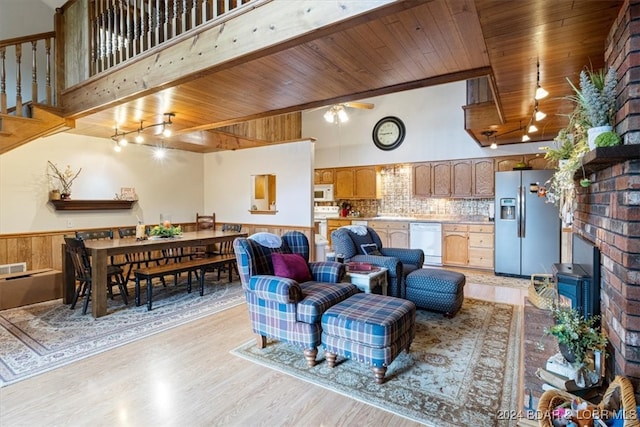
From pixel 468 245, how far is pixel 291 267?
4.47 metres

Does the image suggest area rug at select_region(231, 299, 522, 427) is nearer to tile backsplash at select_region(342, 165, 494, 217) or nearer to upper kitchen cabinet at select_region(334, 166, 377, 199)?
tile backsplash at select_region(342, 165, 494, 217)

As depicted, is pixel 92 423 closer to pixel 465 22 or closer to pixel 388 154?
pixel 465 22

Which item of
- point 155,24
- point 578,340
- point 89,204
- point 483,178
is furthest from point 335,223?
point 578,340

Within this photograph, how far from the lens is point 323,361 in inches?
108

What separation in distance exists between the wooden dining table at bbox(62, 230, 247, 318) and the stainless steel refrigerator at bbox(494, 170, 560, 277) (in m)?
4.87

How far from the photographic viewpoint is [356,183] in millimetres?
7980

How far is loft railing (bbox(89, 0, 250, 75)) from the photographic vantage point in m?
2.88

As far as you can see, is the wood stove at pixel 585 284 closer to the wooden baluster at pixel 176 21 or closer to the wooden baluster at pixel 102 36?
the wooden baluster at pixel 176 21

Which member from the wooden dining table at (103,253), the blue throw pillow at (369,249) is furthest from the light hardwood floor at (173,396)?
the blue throw pillow at (369,249)

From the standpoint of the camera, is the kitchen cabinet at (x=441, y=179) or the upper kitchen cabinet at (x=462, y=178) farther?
the kitchen cabinet at (x=441, y=179)

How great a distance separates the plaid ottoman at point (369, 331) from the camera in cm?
236

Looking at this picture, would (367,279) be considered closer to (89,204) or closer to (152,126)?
(152,126)

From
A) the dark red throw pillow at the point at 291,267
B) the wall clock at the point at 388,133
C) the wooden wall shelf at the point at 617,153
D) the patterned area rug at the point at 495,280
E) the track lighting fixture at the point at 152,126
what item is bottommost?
the patterned area rug at the point at 495,280

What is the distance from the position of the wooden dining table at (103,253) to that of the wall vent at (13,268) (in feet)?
3.15
